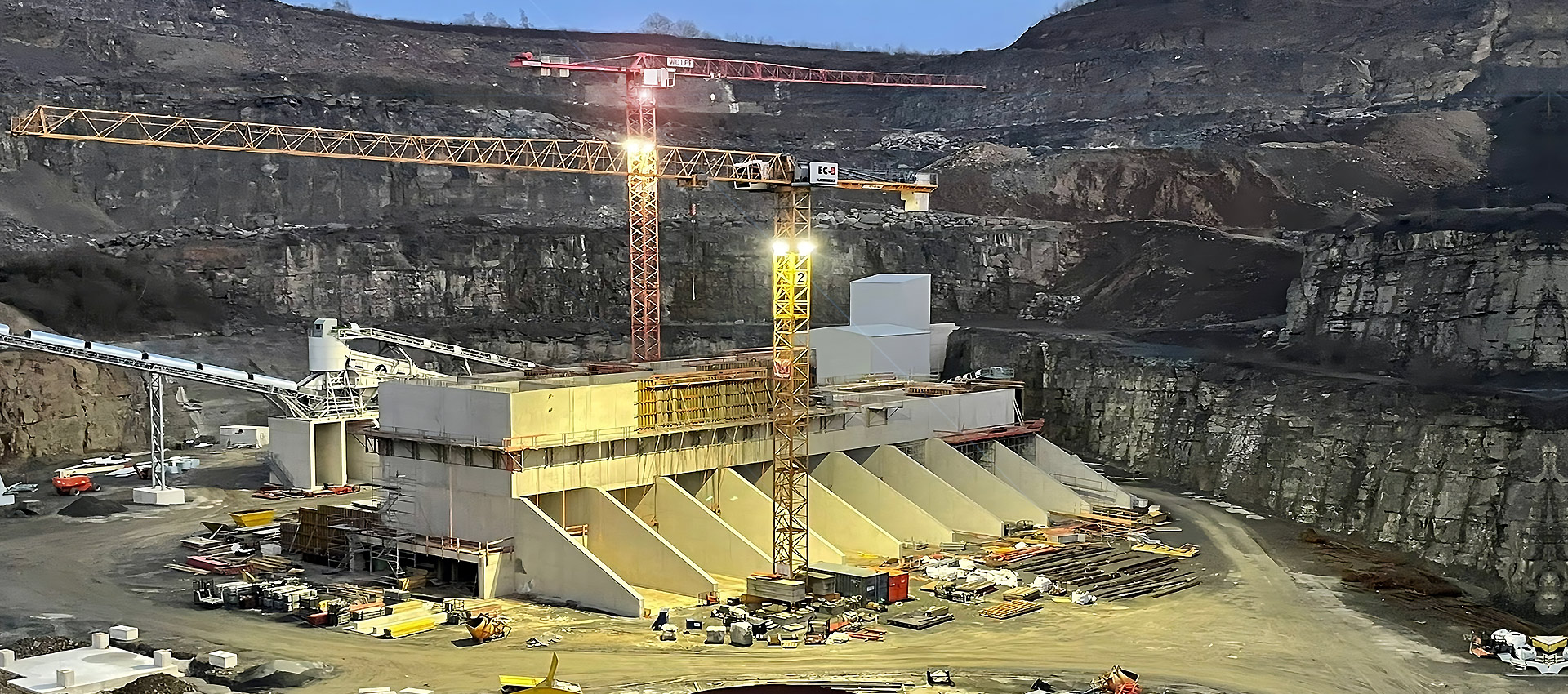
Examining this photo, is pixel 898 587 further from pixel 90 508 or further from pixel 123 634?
pixel 90 508

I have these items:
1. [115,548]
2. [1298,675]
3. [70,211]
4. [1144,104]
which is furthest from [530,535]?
[1144,104]

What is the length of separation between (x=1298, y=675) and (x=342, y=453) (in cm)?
3923

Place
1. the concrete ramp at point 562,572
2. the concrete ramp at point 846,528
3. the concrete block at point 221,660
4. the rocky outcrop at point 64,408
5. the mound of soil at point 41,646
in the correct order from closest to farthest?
the concrete block at point 221,660 → the mound of soil at point 41,646 → the concrete ramp at point 562,572 → the concrete ramp at point 846,528 → the rocky outcrop at point 64,408

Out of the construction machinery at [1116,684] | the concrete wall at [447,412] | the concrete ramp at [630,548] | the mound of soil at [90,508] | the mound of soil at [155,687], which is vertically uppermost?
the concrete wall at [447,412]

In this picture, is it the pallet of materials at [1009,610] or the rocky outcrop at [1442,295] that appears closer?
the pallet of materials at [1009,610]

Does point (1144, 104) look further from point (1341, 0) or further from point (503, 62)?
point (503, 62)

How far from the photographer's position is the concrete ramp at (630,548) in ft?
150

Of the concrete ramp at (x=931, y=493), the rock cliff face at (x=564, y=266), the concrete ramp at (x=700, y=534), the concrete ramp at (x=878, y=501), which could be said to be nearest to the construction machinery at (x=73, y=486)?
the concrete ramp at (x=700, y=534)

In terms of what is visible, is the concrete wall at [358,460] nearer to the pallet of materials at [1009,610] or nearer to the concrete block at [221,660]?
the concrete block at [221,660]

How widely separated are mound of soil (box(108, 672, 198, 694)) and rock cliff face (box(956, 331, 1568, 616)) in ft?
117

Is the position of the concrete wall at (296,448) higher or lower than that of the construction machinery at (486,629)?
higher

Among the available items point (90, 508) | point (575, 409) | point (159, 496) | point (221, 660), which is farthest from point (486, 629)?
point (159, 496)

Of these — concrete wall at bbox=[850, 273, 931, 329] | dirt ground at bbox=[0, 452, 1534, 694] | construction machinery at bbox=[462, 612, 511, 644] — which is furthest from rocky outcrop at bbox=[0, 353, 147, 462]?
construction machinery at bbox=[462, 612, 511, 644]

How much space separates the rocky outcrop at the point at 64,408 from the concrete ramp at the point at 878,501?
36343 millimetres
